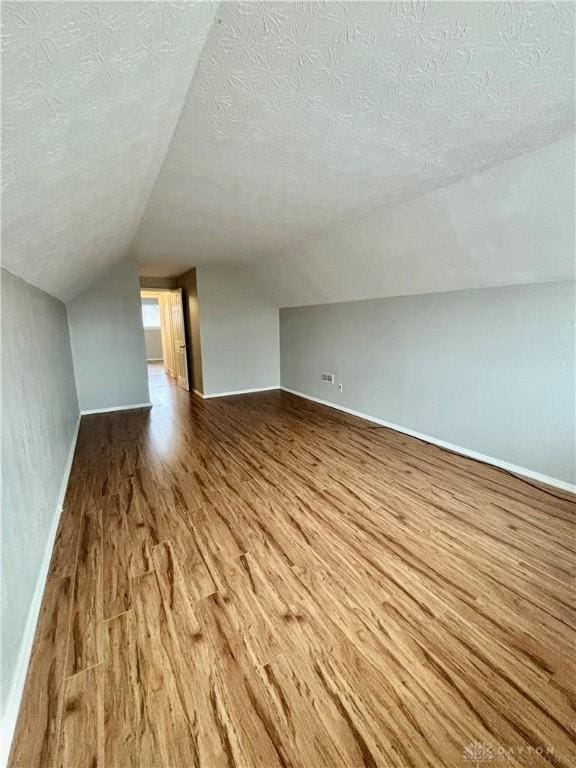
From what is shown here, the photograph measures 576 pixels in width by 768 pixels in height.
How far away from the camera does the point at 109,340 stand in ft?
16.4

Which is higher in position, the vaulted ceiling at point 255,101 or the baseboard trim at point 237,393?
the vaulted ceiling at point 255,101

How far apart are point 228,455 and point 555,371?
311 cm

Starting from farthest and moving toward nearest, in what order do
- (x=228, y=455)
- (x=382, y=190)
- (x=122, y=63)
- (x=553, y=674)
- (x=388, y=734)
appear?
1. (x=228, y=455)
2. (x=382, y=190)
3. (x=553, y=674)
4. (x=388, y=734)
5. (x=122, y=63)

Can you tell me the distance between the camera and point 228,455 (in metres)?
3.45

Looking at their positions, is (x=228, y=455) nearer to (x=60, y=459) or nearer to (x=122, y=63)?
(x=60, y=459)

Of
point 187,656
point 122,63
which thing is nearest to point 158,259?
point 122,63

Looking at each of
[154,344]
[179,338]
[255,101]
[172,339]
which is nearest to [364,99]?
[255,101]

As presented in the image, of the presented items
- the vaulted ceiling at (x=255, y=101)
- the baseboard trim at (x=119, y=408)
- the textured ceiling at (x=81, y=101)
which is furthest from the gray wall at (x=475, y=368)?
the baseboard trim at (x=119, y=408)

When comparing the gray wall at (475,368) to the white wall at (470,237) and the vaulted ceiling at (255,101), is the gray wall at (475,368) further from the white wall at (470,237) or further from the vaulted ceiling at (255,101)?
the vaulted ceiling at (255,101)

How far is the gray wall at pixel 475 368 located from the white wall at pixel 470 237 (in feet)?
0.70

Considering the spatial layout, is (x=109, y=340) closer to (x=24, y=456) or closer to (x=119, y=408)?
(x=119, y=408)

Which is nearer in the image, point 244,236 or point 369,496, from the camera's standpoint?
point 369,496

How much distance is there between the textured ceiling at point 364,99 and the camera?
1.07m

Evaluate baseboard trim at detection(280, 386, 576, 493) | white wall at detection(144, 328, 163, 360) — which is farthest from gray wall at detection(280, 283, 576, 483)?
white wall at detection(144, 328, 163, 360)
